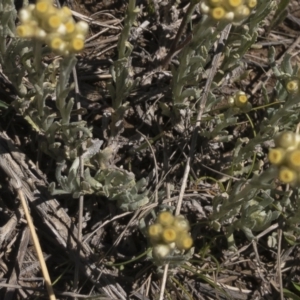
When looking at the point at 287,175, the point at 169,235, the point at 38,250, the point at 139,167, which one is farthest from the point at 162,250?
the point at 139,167

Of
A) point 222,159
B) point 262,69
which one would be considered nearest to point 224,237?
point 222,159

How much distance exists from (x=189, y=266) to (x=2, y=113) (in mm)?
1158

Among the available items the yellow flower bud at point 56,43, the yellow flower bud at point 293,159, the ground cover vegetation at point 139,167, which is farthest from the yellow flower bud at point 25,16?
the yellow flower bud at point 293,159

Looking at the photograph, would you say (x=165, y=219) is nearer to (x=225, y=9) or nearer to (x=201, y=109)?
(x=225, y=9)

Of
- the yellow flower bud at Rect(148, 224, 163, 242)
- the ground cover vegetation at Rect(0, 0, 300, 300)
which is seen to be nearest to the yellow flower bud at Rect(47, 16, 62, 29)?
the ground cover vegetation at Rect(0, 0, 300, 300)

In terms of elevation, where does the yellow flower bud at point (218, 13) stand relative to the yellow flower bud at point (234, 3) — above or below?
below

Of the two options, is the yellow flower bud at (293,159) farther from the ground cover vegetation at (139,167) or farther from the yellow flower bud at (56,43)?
the yellow flower bud at (56,43)

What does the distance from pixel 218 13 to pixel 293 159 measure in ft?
1.96

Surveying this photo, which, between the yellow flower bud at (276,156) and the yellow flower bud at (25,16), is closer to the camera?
the yellow flower bud at (276,156)

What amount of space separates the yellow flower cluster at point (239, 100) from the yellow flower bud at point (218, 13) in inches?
21.5

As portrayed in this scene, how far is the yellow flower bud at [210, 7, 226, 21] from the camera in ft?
5.87

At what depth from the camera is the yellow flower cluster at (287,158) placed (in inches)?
61.2

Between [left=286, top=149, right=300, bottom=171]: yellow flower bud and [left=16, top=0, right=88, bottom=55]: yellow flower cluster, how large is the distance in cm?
75

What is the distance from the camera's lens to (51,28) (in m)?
1.65
